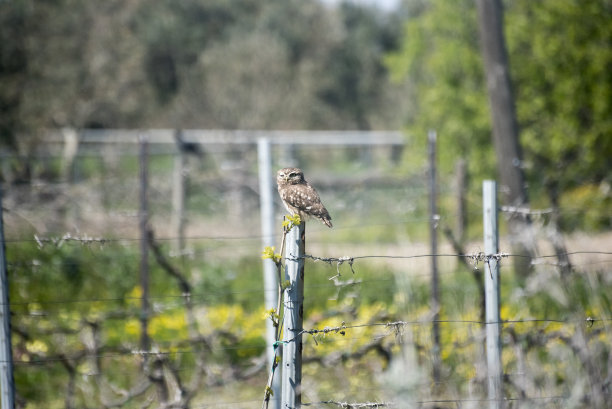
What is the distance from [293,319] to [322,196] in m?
12.1

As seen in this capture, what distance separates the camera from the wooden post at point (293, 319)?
10.1ft

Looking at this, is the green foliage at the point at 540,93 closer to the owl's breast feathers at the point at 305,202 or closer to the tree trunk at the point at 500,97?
the tree trunk at the point at 500,97

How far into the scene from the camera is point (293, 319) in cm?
311

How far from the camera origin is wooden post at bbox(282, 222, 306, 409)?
10.1 feet

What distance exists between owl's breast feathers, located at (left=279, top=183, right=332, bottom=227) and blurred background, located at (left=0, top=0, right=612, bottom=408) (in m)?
0.61

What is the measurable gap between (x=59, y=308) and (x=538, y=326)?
17.2 ft

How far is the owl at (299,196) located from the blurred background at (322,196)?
2.07 ft

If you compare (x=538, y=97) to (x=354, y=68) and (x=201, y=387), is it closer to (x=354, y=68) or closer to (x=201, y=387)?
(x=201, y=387)

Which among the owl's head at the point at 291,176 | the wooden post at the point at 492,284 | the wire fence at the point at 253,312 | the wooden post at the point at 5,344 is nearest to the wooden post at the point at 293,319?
the wire fence at the point at 253,312

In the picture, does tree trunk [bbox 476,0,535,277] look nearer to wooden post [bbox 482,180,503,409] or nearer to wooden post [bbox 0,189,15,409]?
wooden post [bbox 482,180,503,409]

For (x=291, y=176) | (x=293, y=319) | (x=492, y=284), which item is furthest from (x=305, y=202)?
(x=293, y=319)

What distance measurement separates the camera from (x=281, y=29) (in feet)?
97.7

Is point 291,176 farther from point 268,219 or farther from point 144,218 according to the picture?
point 144,218

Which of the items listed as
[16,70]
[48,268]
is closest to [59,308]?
[48,268]
